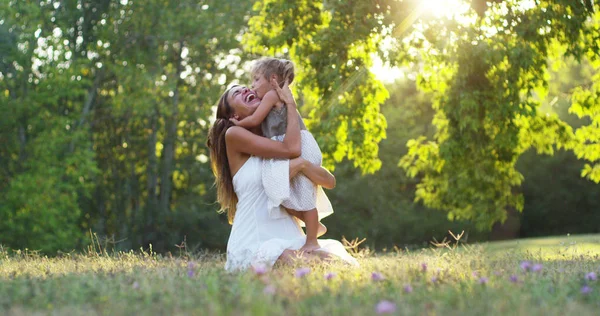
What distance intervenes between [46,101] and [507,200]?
40.9 ft

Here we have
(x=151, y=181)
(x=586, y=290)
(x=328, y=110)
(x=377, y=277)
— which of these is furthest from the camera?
(x=151, y=181)

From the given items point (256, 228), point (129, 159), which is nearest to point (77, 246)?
point (129, 159)

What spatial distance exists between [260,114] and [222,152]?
0.58m

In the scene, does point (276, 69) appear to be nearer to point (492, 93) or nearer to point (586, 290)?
point (586, 290)

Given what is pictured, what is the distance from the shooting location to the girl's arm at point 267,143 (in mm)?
5949

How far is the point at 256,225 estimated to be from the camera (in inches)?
237

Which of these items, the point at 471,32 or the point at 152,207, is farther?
the point at 152,207

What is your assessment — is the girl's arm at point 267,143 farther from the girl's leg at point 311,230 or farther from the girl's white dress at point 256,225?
the girl's leg at point 311,230

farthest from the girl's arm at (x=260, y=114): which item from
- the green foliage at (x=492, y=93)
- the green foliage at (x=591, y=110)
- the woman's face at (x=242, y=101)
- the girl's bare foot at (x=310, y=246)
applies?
the green foliage at (x=591, y=110)

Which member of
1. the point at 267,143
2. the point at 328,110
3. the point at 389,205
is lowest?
the point at 389,205

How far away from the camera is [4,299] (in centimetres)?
374

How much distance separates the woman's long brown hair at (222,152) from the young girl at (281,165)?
0.89 ft

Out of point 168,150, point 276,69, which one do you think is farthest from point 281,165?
point 168,150

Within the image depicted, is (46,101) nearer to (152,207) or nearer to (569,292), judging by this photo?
(152,207)
